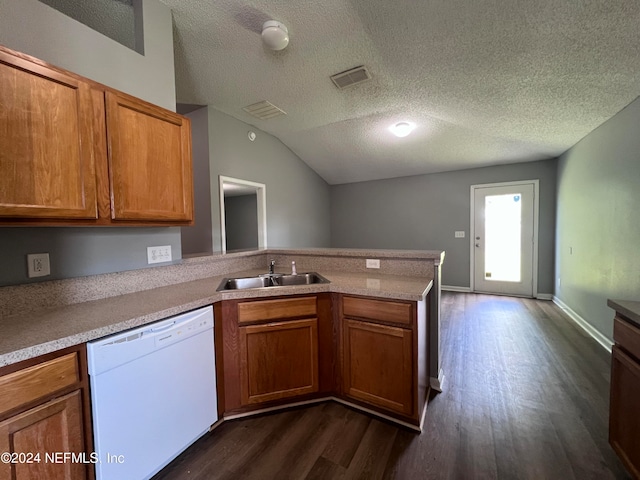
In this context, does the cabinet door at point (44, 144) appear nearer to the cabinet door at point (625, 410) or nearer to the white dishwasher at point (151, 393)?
the white dishwasher at point (151, 393)

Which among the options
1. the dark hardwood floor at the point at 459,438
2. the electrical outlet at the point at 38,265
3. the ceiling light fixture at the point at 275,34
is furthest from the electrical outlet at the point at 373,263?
the electrical outlet at the point at 38,265

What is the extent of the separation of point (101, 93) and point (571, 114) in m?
3.93

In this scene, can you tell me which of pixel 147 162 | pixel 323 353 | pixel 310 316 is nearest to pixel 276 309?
pixel 310 316

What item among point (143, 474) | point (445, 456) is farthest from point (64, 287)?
point (445, 456)

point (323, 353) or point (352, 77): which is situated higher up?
point (352, 77)

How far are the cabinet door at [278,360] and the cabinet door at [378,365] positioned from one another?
25 centimetres

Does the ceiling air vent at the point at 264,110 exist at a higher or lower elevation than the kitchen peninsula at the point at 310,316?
higher

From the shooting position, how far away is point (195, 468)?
4.63 feet

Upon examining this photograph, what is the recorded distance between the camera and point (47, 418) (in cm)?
96

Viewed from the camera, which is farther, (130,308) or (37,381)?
(130,308)

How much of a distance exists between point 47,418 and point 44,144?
1117 millimetres

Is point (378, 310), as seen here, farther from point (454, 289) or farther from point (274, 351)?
point (454, 289)

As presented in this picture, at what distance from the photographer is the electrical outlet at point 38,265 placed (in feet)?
4.36

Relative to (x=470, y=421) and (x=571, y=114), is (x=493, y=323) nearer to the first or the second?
(x=470, y=421)
